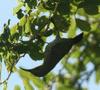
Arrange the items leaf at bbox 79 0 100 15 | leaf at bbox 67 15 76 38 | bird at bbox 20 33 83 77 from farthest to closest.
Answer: leaf at bbox 67 15 76 38, leaf at bbox 79 0 100 15, bird at bbox 20 33 83 77

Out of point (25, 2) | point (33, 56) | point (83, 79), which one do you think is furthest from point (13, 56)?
point (83, 79)

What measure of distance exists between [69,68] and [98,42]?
0.31 m

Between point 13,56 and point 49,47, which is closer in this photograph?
point 49,47

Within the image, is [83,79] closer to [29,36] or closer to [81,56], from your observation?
[81,56]

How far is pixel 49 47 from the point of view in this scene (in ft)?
8.46

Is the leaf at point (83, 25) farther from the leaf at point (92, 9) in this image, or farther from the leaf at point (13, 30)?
the leaf at point (13, 30)

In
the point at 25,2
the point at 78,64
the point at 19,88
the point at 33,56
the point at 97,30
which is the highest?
the point at 25,2

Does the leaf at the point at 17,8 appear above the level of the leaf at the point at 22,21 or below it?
above

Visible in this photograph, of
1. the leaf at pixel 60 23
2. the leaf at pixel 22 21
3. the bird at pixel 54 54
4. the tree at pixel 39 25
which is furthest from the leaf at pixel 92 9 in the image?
the leaf at pixel 22 21

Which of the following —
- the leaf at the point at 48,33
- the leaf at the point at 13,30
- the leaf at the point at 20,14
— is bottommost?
the leaf at the point at 48,33

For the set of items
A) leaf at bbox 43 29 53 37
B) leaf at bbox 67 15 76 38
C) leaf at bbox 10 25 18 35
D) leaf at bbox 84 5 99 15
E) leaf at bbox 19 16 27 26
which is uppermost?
leaf at bbox 19 16 27 26

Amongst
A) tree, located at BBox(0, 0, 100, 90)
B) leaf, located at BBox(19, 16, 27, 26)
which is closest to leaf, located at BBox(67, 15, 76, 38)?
tree, located at BBox(0, 0, 100, 90)

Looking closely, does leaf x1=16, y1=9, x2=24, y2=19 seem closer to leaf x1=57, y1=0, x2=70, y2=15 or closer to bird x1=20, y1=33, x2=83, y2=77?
leaf x1=57, y1=0, x2=70, y2=15

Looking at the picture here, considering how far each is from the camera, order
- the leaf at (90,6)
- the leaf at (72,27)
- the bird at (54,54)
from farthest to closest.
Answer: the leaf at (72,27)
the leaf at (90,6)
the bird at (54,54)
